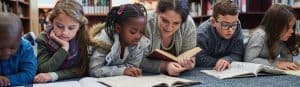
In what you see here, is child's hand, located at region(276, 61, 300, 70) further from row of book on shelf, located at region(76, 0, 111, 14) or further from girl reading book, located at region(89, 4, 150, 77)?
row of book on shelf, located at region(76, 0, 111, 14)

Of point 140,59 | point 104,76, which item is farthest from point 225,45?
point 104,76

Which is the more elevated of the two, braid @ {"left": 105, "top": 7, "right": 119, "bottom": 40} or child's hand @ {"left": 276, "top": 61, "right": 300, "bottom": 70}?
braid @ {"left": 105, "top": 7, "right": 119, "bottom": 40}

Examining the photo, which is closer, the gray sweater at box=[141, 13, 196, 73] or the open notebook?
the open notebook

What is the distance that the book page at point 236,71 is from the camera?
1.32 metres

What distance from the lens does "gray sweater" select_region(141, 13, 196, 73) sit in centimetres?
139

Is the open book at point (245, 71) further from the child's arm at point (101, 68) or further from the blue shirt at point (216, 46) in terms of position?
the child's arm at point (101, 68)

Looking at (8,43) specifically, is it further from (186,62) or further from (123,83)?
(186,62)

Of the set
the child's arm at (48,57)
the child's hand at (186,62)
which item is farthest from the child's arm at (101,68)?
the child's hand at (186,62)

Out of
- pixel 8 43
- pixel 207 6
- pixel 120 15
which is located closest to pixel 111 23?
pixel 120 15

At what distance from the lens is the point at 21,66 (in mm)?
1172

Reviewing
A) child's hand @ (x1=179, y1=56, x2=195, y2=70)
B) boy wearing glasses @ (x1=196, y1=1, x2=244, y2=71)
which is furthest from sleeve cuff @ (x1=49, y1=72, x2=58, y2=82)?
boy wearing glasses @ (x1=196, y1=1, x2=244, y2=71)

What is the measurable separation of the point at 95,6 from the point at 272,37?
212 centimetres

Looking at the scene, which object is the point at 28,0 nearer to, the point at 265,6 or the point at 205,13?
the point at 205,13

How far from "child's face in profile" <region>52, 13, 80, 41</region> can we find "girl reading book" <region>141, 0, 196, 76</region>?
1.08 ft
